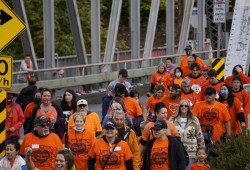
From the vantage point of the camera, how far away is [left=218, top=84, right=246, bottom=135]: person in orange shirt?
1847 cm

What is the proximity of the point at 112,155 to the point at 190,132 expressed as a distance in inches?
89.6

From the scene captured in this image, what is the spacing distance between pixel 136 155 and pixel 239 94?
5.50 m

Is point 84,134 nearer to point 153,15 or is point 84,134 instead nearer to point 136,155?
point 136,155

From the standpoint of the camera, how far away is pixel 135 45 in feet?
127

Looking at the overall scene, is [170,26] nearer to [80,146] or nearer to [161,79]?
[161,79]

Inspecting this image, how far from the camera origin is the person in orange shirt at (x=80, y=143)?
50.6 feet

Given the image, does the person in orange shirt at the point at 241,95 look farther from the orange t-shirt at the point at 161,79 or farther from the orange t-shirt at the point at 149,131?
the orange t-shirt at the point at 161,79

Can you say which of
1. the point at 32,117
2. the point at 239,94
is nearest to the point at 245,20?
the point at 239,94

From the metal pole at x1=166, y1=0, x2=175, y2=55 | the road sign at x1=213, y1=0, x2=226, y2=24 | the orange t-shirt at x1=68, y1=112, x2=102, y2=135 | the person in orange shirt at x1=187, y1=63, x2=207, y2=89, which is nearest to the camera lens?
the orange t-shirt at x1=68, y1=112, x2=102, y2=135

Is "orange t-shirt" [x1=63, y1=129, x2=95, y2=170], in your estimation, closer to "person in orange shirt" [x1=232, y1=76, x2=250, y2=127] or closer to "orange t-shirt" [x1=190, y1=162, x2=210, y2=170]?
"orange t-shirt" [x1=190, y1=162, x2=210, y2=170]

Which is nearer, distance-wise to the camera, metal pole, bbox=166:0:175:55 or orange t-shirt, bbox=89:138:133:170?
orange t-shirt, bbox=89:138:133:170

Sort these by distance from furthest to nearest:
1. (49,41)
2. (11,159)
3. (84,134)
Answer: (49,41) < (84,134) < (11,159)

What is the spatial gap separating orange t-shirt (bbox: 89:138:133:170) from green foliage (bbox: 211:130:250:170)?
241 centimetres

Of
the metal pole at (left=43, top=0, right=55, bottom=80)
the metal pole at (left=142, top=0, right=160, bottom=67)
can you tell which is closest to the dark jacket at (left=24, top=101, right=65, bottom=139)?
the metal pole at (left=43, top=0, right=55, bottom=80)
